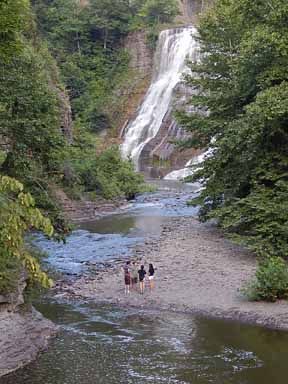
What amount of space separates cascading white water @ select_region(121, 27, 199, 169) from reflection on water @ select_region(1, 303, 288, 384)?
51.4 metres

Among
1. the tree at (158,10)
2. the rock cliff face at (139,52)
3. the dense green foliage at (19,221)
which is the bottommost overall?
the dense green foliage at (19,221)

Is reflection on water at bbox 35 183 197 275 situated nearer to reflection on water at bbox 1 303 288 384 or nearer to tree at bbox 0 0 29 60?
reflection on water at bbox 1 303 288 384

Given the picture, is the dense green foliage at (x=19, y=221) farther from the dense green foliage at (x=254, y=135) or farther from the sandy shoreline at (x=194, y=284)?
the dense green foliage at (x=254, y=135)

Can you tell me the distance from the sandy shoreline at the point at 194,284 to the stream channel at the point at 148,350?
2.55 ft

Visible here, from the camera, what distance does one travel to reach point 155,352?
47.8ft

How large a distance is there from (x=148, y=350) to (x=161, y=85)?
210 ft

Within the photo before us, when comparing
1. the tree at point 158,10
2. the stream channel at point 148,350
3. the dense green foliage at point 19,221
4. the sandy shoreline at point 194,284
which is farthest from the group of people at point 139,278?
the tree at point 158,10

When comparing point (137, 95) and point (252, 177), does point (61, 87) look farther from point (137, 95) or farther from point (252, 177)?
point (252, 177)

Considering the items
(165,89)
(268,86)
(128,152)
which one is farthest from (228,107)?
(165,89)

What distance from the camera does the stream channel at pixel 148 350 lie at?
13.0m

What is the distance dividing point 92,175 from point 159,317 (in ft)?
92.1

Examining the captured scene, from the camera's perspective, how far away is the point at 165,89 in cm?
7512

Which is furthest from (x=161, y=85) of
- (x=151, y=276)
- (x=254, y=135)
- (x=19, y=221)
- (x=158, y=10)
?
(x=19, y=221)

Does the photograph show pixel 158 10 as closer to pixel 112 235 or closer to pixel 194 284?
pixel 112 235
